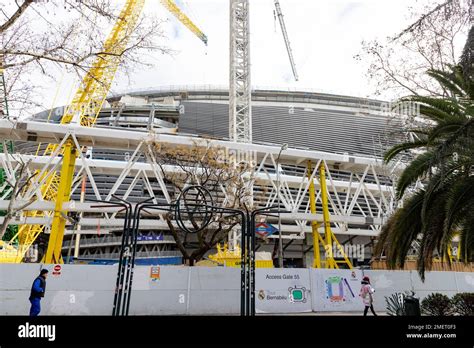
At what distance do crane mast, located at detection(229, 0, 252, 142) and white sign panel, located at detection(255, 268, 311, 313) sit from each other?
3437cm

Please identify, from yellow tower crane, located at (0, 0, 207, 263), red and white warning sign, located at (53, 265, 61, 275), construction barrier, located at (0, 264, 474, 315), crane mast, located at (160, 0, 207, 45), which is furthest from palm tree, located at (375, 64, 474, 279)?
crane mast, located at (160, 0, 207, 45)

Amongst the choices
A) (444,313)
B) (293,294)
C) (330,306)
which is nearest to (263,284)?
(293,294)

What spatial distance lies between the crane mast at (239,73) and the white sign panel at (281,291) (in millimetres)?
34374

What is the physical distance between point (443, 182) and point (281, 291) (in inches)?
355

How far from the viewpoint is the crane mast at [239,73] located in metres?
51.1

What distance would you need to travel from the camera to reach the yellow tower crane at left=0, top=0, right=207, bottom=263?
38.4 ft

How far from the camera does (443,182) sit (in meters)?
10.6

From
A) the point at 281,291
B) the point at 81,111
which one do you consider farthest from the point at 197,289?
the point at 81,111

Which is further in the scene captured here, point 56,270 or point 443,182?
point 56,270

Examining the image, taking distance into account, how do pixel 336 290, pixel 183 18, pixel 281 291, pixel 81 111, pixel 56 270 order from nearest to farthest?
1. pixel 56 270
2. pixel 281 291
3. pixel 336 290
4. pixel 81 111
5. pixel 183 18

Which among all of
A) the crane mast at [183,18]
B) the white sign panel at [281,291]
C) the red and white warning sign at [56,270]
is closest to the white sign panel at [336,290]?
the white sign panel at [281,291]

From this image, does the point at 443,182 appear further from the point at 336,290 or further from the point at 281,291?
the point at 281,291
